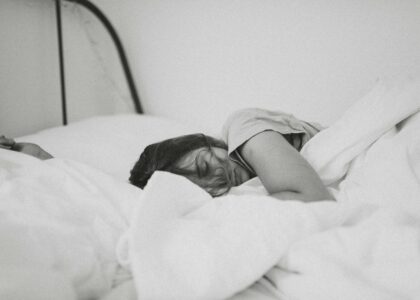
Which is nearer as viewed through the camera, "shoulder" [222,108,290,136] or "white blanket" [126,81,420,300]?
"white blanket" [126,81,420,300]

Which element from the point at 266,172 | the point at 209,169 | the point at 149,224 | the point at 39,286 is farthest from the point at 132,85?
the point at 39,286

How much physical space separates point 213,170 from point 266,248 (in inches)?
15.0

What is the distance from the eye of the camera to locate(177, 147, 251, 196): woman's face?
2.64 ft

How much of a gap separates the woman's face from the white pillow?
9.6 inches

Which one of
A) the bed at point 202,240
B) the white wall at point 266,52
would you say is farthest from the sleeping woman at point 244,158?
the white wall at point 266,52

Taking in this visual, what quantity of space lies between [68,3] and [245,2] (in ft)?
2.69

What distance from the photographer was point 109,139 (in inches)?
49.8

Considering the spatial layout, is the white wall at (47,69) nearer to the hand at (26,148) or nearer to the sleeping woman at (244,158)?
the hand at (26,148)

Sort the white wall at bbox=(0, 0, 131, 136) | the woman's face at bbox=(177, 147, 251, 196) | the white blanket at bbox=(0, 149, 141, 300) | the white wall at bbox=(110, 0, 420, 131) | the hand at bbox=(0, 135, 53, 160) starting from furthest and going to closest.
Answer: the white wall at bbox=(0, 0, 131, 136)
the white wall at bbox=(110, 0, 420, 131)
the hand at bbox=(0, 135, 53, 160)
the woman's face at bbox=(177, 147, 251, 196)
the white blanket at bbox=(0, 149, 141, 300)

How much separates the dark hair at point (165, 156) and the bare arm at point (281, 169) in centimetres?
12

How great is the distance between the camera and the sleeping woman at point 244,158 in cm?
71

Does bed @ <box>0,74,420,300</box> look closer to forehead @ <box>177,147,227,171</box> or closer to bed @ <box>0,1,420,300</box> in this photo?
bed @ <box>0,1,420,300</box>

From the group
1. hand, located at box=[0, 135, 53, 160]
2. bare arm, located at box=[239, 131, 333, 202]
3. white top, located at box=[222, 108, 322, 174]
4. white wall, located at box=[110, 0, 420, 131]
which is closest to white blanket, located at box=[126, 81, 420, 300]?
A: bare arm, located at box=[239, 131, 333, 202]

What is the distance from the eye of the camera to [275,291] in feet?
1.58
